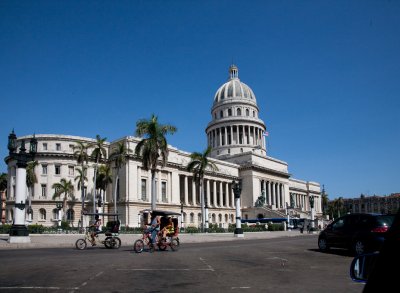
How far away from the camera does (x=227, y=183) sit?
94500 millimetres

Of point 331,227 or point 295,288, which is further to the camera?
point 331,227

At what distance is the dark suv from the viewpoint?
15453 millimetres

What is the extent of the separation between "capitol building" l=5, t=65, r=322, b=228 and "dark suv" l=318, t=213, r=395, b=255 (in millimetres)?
41207

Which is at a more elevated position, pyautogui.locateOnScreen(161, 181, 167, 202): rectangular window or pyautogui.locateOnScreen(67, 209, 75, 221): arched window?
pyautogui.locateOnScreen(161, 181, 167, 202): rectangular window

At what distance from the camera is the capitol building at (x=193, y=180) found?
223ft

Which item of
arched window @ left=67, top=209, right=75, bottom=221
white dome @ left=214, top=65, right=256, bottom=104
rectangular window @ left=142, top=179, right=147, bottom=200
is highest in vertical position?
white dome @ left=214, top=65, right=256, bottom=104

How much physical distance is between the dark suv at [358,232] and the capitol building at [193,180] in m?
41.2

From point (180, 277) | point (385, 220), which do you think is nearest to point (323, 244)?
point (385, 220)

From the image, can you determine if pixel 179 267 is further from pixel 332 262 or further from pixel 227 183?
pixel 227 183

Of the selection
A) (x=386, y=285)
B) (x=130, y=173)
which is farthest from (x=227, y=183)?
(x=386, y=285)

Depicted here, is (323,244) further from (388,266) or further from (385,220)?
(388,266)

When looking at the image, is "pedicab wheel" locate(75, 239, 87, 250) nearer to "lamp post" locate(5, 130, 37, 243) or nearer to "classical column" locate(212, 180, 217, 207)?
"lamp post" locate(5, 130, 37, 243)

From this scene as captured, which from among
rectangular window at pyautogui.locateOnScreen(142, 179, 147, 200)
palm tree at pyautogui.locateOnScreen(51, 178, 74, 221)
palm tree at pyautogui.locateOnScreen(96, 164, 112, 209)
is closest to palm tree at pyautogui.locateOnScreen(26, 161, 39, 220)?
palm tree at pyautogui.locateOnScreen(51, 178, 74, 221)

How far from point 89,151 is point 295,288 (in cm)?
6703
